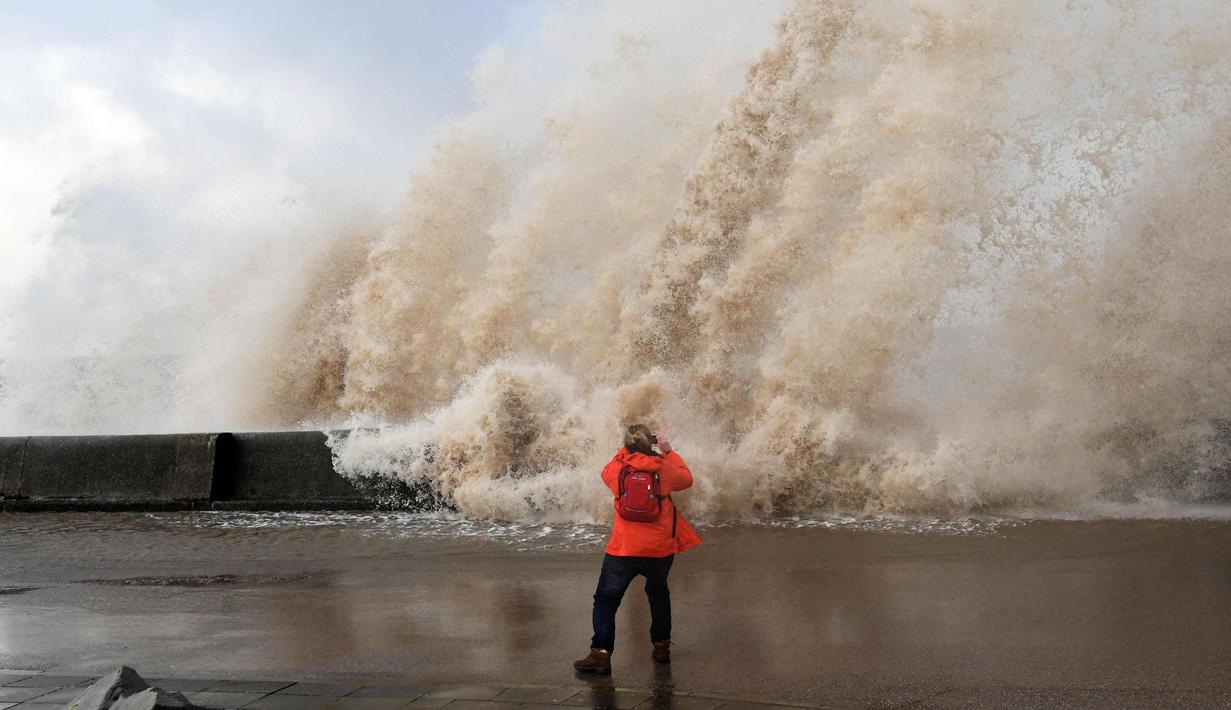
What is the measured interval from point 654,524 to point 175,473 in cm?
827

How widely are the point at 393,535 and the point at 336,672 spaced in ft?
14.9

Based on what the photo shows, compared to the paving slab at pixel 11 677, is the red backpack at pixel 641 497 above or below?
above

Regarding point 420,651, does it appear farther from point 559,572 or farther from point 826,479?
point 826,479

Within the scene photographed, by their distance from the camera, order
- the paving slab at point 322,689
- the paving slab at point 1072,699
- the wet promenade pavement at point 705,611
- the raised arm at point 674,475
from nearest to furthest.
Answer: the paving slab at point 1072,699, the paving slab at point 322,689, the wet promenade pavement at point 705,611, the raised arm at point 674,475

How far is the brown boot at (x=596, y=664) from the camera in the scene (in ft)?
16.5

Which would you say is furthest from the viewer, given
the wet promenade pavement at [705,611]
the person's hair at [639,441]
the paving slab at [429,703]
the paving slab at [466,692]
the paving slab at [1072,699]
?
the person's hair at [639,441]

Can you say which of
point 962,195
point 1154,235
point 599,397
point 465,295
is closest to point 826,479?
point 599,397

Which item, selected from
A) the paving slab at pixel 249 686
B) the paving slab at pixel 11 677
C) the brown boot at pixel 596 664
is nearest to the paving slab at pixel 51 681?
the paving slab at pixel 11 677

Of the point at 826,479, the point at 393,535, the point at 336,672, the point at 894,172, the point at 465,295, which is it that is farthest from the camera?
the point at 465,295

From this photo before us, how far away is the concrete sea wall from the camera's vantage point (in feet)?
37.3

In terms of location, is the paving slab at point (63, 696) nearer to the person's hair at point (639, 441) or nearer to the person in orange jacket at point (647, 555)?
the person in orange jacket at point (647, 555)

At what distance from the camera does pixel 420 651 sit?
218 inches

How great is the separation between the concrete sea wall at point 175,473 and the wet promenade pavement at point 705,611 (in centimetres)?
147

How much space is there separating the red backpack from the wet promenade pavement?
726 millimetres
